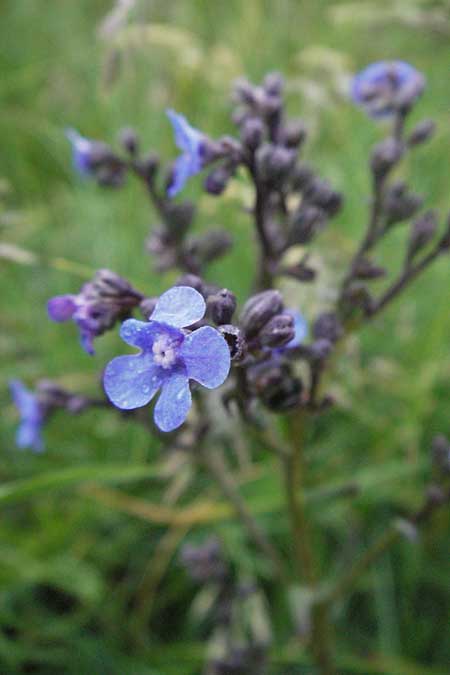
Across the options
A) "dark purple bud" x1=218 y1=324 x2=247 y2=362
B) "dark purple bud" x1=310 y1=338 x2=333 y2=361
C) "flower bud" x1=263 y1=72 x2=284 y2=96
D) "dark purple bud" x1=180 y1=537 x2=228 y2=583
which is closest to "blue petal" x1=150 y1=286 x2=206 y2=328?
"dark purple bud" x1=218 y1=324 x2=247 y2=362

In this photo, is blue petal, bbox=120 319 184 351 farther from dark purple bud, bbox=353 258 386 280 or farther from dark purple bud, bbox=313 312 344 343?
dark purple bud, bbox=353 258 386 280

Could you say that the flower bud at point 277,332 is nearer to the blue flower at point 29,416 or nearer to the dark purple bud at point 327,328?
the dark purple bud at point 327,328

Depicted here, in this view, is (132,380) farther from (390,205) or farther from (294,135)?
(390,205)

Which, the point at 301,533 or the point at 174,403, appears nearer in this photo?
the point at 174,403

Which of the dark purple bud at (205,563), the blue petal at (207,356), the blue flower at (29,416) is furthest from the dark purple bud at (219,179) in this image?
the dark purple bud at (205,563)

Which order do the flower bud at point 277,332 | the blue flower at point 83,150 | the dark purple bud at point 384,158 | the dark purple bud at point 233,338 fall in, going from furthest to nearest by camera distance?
the blue flower at point 83,150 → the dark purple bud at point 384,158 → the flower bud at point 277,332 → the dark purple bud at point 233,338

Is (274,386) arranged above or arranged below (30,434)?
below

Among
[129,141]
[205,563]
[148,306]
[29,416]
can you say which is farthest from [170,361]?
[205,563]
